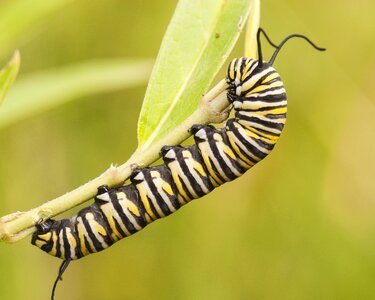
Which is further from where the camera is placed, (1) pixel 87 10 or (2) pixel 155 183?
(1) pixel 87 10

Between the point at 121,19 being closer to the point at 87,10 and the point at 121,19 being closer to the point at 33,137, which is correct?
the point at 87,10

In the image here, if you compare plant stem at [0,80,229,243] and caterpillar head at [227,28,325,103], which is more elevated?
caterpillar head at [227,28,325,103]

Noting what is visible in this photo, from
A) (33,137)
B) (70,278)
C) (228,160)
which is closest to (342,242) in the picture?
(70,278)

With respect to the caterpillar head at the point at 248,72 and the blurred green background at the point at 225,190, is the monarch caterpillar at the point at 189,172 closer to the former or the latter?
the caterpillar head at the point at 248,72

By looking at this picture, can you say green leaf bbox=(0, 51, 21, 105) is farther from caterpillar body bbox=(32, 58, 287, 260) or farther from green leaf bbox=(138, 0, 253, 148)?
caterpillar body bbox=(32, 58, 287, 260)

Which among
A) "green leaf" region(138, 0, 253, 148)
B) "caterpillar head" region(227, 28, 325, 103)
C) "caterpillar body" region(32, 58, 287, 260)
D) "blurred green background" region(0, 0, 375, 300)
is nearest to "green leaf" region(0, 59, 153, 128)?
"caterpillar body" region(32, 58, 287, 260)

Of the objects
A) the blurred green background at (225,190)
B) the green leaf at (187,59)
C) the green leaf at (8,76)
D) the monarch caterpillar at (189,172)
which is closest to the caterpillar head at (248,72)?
the monarch caterpillar at (189,172)

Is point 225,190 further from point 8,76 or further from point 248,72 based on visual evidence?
point 8,76
